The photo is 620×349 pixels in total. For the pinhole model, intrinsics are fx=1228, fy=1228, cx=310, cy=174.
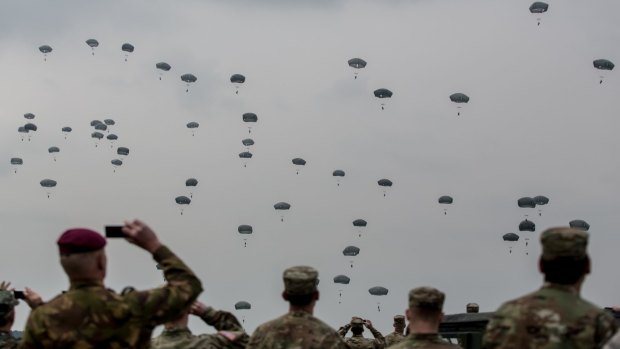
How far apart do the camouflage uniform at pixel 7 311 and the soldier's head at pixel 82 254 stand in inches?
206

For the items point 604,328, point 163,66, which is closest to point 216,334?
point 604,328

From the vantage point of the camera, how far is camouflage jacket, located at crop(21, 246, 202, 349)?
8.87 meters


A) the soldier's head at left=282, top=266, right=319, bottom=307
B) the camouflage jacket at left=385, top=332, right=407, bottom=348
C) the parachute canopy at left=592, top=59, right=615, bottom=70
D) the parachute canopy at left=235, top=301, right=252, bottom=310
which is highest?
the parachute canopy at left=592, top=59, right=615, bottom=70

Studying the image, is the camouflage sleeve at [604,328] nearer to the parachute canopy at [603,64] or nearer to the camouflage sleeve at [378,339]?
the camouflage sleeve at [378,339]

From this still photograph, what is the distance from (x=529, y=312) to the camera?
9352 millimetres

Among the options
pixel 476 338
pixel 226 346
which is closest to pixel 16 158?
pixel 476 338

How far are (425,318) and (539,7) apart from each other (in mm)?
72447

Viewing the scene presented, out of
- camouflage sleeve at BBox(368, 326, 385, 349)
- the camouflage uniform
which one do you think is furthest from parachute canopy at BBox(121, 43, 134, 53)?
the camouflage uniform

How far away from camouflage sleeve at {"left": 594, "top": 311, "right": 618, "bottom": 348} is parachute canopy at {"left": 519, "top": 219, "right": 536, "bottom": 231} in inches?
2795

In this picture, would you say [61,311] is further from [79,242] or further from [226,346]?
[226,346]

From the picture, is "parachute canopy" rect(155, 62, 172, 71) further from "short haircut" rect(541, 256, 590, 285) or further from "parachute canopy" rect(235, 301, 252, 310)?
"short haircut" rect(541, 256, 590, 285)

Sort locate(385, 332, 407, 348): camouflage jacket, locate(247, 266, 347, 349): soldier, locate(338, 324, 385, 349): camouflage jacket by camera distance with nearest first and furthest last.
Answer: locate(247, 266, 347, 349): soldier, locate(385, 332, 407, 348): camouflage jacket, locate(338, 324, 385, 349): camouflage jacket

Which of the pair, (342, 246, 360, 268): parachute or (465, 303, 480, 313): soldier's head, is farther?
(342, 246, 360, 268): parachute

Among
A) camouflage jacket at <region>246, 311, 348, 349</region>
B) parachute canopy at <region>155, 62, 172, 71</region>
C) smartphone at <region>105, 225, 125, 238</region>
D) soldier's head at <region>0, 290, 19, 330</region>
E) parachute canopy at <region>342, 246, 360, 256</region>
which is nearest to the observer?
smartphone at <region>105, 225, 125, 238</region>
